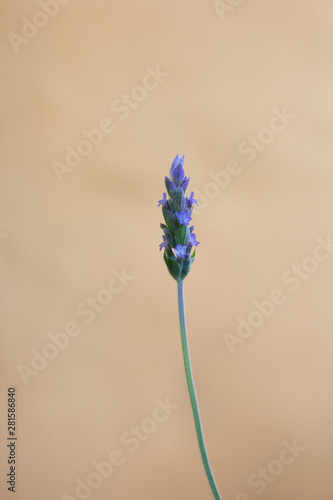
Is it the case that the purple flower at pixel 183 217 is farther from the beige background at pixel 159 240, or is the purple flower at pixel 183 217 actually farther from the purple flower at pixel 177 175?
the beige background at pixel 159 240

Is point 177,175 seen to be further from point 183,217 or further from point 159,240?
point 159,240

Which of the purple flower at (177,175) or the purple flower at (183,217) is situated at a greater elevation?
the purple flower at (177,175)

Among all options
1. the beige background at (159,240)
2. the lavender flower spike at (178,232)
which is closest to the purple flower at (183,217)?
the lavender flower spike at (178,232)

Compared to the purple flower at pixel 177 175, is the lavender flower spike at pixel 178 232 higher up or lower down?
lower down

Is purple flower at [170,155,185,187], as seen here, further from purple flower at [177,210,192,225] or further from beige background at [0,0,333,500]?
beige background at [0,0,333,500]

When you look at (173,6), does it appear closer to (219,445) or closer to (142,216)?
(142,216)

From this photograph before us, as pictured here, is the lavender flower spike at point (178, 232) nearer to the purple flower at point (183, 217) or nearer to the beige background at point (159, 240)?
the purple flower at point (183, 217)

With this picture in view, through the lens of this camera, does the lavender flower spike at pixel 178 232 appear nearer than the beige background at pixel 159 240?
Yes

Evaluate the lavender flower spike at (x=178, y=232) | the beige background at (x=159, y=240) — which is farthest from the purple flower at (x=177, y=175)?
the beige background at (x=159, y=240)

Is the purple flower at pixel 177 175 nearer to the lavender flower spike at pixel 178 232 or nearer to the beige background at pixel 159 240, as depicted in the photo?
the lavender flower spike at pixel 178 232
